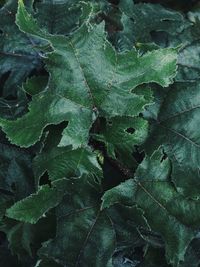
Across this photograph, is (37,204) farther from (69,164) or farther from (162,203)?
(162,203)

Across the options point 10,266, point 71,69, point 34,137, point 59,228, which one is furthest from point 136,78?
point 10,266

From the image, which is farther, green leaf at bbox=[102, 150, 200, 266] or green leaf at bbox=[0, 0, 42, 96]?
green leaf at bbox=[0, 0, 42, 96]

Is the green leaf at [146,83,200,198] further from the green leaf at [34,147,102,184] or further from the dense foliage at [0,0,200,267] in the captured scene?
the green leaf at [34,147,102,184]

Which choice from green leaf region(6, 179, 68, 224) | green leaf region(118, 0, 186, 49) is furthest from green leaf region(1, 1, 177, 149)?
green leaf region(118, 0, 186, 49)

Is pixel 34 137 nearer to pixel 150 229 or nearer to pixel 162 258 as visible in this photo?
pixel 150 229

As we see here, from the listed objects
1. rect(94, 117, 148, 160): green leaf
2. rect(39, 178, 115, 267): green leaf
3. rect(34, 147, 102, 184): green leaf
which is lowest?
rect(39, 178, 115, 267): green leaf

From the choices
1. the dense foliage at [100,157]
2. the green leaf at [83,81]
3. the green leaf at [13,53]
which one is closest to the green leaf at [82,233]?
the dense foliage at [100,157]

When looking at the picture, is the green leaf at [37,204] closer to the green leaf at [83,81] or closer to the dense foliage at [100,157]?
the dense foliage at [100,157]
